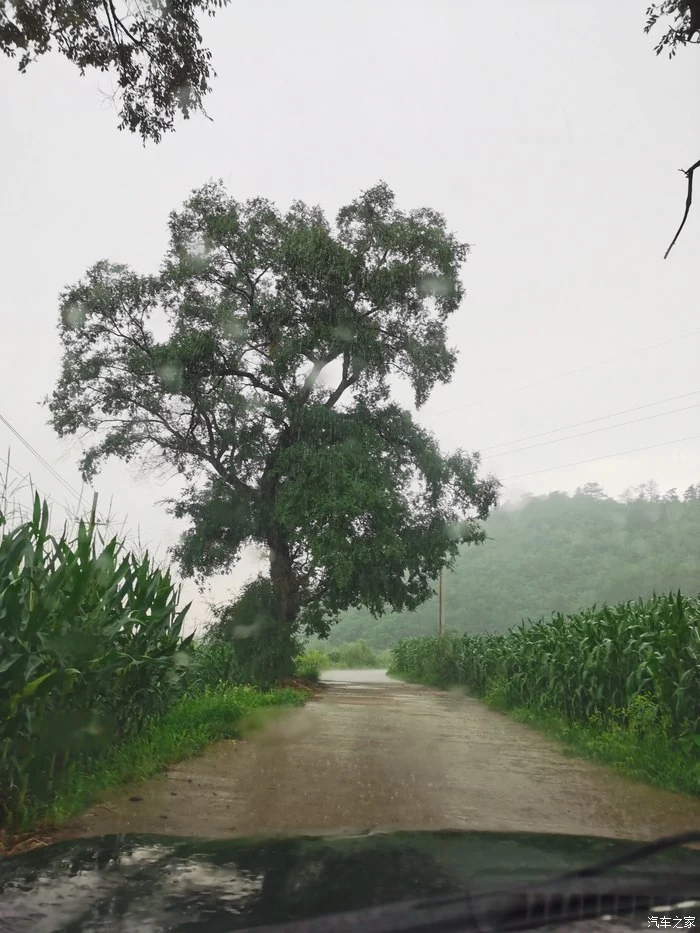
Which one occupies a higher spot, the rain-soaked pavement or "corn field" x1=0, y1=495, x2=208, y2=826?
"corn field" x1=0, y1=495, x2=208, y2=826

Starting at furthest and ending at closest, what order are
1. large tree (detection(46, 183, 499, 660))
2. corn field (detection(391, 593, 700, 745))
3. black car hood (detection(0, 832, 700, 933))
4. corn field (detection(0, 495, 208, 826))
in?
1. large tree (detection(46, 183, 499, 660))
2. corn field (detection(391, 593, 700, 745))
3. corn field (detection(0, 495, 208, 826))
4. black car hood (detection(0, 832, 700, 933))

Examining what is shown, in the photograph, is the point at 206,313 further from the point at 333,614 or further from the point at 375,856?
the point at 375,856

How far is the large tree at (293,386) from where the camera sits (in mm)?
21312

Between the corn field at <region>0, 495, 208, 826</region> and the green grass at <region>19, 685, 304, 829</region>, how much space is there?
12 cm

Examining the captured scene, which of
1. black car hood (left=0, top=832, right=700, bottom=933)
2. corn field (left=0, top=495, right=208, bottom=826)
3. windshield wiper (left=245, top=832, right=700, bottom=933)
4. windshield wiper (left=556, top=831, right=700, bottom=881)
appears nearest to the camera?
windshield wiper (left=245, top=832, right=700, bottom=933)

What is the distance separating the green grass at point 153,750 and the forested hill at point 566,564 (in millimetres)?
50422

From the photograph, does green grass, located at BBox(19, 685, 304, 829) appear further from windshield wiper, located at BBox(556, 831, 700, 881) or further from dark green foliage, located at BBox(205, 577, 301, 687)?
dark green foliage, located at BBox(205, 577, 301, 687)

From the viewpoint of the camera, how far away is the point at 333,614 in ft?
82.3

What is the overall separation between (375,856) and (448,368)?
21.9 metres

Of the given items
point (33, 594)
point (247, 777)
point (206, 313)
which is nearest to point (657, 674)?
point (247, 777)

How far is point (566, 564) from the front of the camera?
72.9m

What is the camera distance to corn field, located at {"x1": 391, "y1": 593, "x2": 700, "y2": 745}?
825cm

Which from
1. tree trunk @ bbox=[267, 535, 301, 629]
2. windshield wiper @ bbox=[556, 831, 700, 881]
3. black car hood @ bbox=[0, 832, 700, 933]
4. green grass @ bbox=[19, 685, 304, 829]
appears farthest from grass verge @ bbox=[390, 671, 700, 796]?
tree trunk @ bbox=[267, 535, 301, 629]

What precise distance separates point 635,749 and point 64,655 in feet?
19.8
